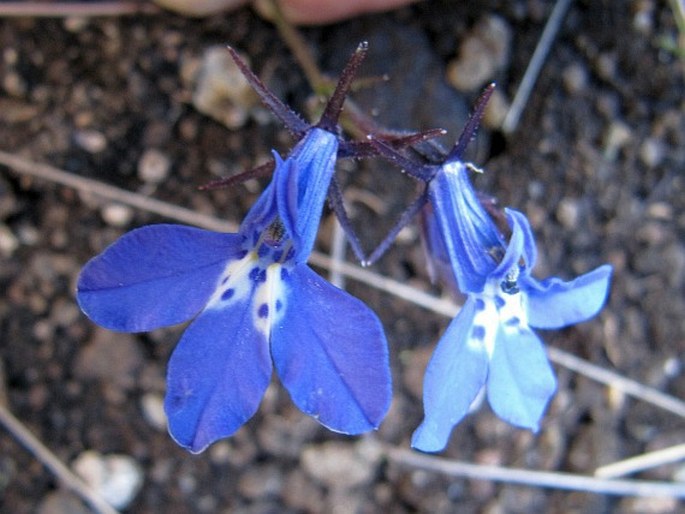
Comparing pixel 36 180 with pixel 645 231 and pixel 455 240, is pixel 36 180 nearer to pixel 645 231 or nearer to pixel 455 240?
pixel 455 240

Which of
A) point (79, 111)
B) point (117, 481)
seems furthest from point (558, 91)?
point (117, 481)

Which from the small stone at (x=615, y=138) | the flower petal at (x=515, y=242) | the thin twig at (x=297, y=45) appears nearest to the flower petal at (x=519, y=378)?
the flower petal at (x=515, y=242)

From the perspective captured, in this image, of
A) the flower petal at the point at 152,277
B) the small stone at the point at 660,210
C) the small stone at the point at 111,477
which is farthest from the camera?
the small stone at the point at 660,210

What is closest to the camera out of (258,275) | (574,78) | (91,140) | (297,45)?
(258,275)

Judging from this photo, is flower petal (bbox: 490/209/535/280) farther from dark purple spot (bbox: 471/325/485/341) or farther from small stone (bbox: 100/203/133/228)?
small stone (bbox: 100/203/133/228)

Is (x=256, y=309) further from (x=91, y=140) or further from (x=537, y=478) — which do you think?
(x=537, y=478)

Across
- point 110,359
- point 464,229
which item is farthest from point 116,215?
point 464,229

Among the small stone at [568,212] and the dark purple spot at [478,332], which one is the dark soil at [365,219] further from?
the dark purple spot at [478,332]
